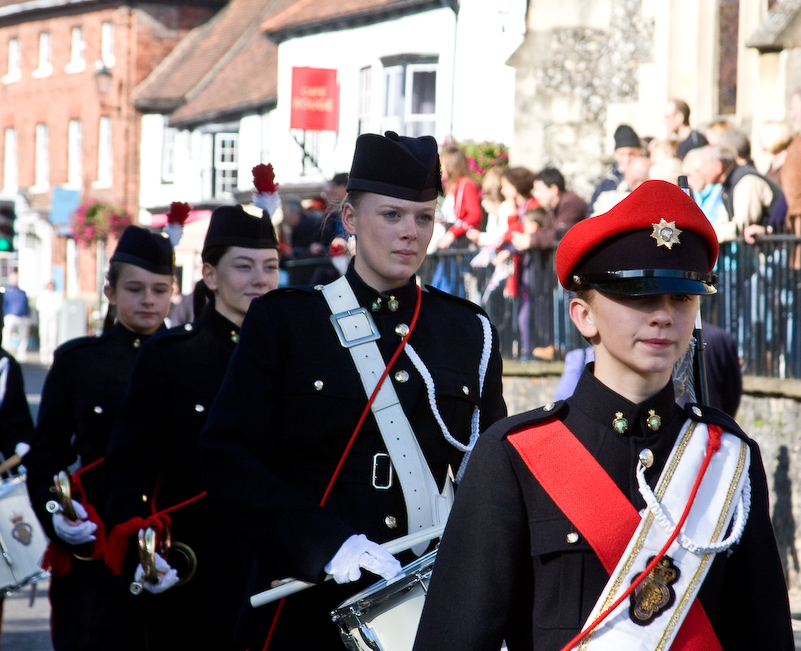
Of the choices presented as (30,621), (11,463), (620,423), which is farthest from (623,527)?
(30,621)

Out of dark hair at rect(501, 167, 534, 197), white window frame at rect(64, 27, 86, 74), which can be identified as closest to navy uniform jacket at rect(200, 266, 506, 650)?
dark hair at rect(501, 167, 534, 197)

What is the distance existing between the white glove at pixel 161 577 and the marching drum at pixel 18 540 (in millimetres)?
1614

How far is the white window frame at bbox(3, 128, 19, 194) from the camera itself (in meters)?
51.0

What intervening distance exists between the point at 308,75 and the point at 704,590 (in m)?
27.6

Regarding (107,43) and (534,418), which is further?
(107,43)

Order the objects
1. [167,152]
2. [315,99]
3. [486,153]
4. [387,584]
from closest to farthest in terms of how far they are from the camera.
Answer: [387,584], [486,153], [315,99], [167,152]

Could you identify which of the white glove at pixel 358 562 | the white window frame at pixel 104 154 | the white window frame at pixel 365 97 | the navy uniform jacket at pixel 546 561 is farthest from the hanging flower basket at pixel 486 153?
the white window frame at pixel 104 154

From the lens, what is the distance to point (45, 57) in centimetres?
4938

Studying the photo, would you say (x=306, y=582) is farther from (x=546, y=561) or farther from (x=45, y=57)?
(x=45, y=57)

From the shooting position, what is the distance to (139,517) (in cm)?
531

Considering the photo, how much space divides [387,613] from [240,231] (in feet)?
8.76

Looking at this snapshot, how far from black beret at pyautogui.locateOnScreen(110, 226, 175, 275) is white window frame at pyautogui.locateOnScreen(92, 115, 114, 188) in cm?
3974

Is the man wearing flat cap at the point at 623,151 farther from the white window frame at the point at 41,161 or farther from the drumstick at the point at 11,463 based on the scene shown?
the white window frame at the point at 41,161

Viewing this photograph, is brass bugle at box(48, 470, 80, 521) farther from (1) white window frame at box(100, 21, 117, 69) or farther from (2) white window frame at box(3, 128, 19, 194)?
(2) white window frame at box(3, 128, 19, 194)
